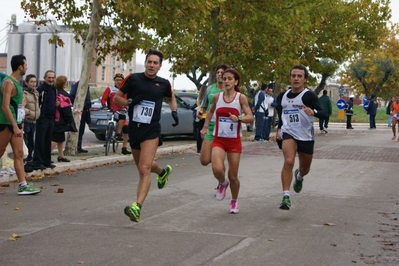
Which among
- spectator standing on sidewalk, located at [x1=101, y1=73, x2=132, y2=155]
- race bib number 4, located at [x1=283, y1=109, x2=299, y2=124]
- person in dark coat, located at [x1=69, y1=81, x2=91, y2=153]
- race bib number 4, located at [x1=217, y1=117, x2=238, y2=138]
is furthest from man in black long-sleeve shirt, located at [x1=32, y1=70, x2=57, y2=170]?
race bib number 4, located at [x1=283, y1=109, x2=299, y2=124]

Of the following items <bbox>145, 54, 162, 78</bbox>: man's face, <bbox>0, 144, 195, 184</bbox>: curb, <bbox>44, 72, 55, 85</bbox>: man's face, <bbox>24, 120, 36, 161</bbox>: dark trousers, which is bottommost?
<bbox>0, 144, 195, 184</bbox>: curb

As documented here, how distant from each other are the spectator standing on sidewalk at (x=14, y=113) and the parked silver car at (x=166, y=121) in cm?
1288

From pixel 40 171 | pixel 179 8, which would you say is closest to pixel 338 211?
pixel 40 171

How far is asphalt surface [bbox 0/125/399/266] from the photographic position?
7.29m

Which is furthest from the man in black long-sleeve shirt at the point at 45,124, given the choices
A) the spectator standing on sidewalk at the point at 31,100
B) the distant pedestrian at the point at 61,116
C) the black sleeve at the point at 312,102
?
the black sleeve at the point at 312,102

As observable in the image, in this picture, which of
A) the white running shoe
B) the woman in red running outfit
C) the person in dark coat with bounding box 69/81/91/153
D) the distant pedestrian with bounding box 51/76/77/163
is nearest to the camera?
the woman in red running outfit

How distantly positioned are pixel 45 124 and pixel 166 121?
11.2 m

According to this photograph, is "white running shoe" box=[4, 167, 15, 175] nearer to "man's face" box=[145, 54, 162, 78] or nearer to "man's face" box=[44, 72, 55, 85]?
"man's face" box=[44, 72, 55, 85]

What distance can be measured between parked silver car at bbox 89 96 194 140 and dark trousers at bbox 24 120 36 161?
948 cm

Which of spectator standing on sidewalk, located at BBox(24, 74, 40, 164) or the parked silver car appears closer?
spectator standing on sidewalk, located at BBox(24, 74, 40, 164)

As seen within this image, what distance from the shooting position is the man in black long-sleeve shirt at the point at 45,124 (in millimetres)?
14117

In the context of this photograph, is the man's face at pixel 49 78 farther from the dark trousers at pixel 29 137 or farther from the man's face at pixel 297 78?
the man's face at pixel 297 78

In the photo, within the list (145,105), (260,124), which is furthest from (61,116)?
(260,124)

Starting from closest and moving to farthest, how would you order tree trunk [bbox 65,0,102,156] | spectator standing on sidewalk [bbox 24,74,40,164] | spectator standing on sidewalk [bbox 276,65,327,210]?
spectator standing on sidewalk [bbox 276,65,327,210] → spectator standing on sidewalk [bbox 24,74,40,164] → tree trunk [bbox 65,0,102,156]
